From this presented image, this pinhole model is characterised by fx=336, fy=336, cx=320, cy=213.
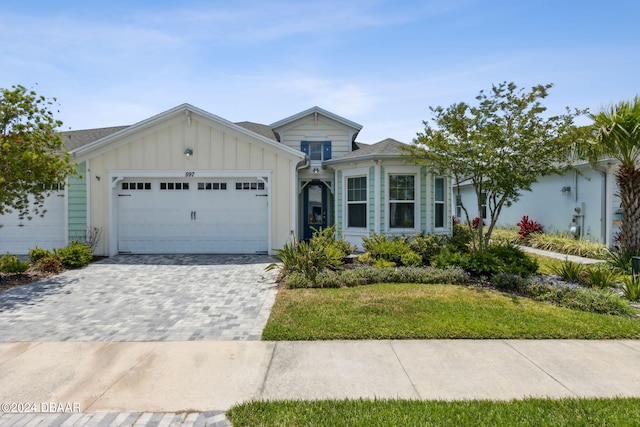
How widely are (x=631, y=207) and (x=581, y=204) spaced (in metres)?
4.16

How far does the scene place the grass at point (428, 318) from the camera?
477cm

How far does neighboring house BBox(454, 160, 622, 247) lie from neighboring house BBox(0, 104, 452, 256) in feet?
6.56

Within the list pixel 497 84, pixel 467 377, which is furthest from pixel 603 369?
pixel 497 84

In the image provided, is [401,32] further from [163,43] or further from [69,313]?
[69,313]

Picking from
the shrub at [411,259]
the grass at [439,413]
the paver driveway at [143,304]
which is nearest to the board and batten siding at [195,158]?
the paver driveway at [143,304]

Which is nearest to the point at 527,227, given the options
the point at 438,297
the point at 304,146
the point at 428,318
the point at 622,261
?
the point at 622,261

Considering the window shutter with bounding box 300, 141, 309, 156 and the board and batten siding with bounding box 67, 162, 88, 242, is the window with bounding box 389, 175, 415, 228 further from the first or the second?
the board and batten siding with bounding box 67, 162, 88, 242

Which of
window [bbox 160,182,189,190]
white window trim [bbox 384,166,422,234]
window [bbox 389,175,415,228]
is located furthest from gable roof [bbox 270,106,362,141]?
window [bbox 160,182,189,190]

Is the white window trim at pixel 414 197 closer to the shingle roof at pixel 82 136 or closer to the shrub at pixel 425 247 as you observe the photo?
the shrub at pixel 425 247

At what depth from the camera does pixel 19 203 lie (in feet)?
27.3

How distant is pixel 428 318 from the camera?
5.32 meters

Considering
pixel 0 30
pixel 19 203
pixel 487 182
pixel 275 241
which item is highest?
pixel 0 30

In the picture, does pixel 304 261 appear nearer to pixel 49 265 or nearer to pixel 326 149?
pixel 49 265

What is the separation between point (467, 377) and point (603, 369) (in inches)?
64.5
